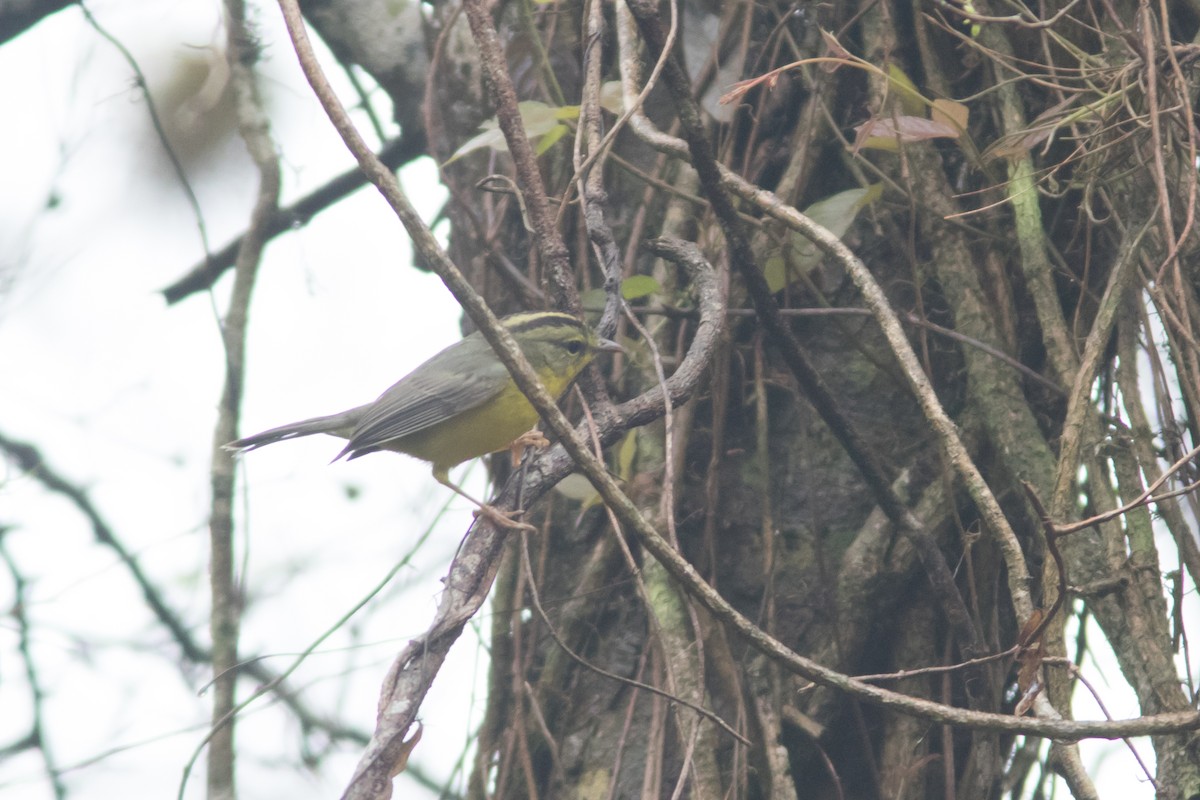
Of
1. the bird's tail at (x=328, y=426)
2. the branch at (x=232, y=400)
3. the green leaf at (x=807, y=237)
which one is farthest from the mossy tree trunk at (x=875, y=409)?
the bird's tail at (x=328, y=426)

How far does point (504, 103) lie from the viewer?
2340 mm

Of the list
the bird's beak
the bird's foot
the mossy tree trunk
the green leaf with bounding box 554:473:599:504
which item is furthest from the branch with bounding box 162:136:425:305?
the green leaf with bounding box 554:473:599:504

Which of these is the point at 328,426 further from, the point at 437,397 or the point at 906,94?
the point at 906,94

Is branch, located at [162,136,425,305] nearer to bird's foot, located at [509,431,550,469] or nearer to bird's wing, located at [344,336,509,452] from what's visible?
bird's wing, located at [344,336,509,452]

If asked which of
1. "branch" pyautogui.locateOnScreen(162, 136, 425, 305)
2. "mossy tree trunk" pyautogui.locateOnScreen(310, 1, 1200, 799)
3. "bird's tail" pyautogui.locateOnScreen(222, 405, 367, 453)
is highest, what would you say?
"branch" pyautogui.locateOnScreen(162, 136, 425, 305)

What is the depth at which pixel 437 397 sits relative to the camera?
369cm

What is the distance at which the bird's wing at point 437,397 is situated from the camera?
364cm

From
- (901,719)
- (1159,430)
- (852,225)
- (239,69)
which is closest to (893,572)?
(901,719)

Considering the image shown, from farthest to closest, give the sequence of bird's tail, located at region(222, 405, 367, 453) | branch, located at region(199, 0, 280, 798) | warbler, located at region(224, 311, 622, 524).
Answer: bird's tail, located at region(222, 405, 367, 453), warbler, located at region(224, 311, 622, 524), branch, located at region(199, 0, 280, 798)

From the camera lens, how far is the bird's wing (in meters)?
3.64

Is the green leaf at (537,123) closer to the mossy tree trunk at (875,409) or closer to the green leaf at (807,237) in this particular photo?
the mossy tree trunk at (875,409)

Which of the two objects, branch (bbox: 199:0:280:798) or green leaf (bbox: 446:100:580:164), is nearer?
green leaf (bbox: 446:100:580:164)

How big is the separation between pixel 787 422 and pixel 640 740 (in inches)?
36.8

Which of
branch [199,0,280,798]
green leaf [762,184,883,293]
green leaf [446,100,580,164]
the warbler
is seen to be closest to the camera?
green leaf [762,184,883,293]
